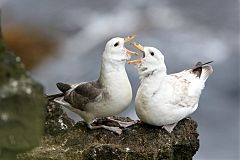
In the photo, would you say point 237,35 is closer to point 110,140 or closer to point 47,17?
point 47,17

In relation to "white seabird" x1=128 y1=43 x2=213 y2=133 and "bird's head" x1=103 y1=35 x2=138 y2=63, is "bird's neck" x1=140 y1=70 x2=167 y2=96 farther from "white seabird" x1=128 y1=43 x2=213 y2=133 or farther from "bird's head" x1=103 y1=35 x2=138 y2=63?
"bird's head" x1=103 y1=35 x2=138 y2=63

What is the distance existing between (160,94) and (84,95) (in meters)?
0.79

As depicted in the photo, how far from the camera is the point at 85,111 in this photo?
7977mm

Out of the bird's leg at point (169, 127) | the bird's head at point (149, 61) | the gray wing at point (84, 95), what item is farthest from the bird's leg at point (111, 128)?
the bird's head at point (149, 61)

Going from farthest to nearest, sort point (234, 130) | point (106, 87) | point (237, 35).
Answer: point (237, 35) < point (234, 130) < point (106, 87)

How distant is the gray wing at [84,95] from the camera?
7.78 metres

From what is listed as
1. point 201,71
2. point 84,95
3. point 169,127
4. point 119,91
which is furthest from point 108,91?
point 201,71

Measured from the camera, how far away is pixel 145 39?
17203mm

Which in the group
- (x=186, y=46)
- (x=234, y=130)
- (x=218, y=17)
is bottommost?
(x=234, y=130)

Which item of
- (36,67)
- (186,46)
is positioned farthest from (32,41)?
(186,46)

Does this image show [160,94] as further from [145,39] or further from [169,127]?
[145,39]

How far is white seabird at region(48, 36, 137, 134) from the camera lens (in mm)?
7562

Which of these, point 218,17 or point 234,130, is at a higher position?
point 218,17

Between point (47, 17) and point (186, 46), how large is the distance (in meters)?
3.73
